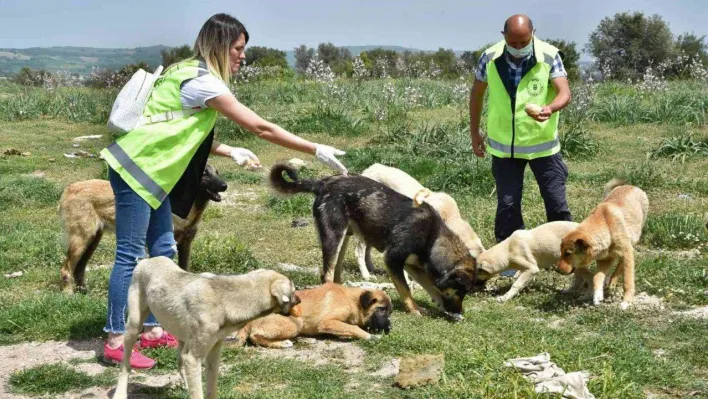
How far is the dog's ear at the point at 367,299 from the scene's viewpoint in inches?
262

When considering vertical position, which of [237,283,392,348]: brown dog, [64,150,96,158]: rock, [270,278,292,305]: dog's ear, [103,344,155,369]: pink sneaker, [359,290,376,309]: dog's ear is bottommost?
[64,150,96,158]: rock

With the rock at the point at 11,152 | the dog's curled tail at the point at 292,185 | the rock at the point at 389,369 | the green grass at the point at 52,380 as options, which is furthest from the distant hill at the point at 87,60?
the rock at the point at 389,369

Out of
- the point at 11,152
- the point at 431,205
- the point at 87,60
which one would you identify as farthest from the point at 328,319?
the point at 87,60

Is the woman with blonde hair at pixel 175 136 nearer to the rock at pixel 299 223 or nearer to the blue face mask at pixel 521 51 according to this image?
the blue face mask at pixel 521 51

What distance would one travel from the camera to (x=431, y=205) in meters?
8.34

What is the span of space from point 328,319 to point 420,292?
1.95 meters

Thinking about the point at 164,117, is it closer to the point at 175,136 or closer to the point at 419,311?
the point at 175,136

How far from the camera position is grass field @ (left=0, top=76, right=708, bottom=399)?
5551 mm

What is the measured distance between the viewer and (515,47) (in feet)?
25.9

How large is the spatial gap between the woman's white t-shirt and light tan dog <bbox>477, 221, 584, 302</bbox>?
3.66 m

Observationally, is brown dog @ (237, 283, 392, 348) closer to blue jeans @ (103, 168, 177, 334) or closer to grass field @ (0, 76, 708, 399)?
grass field @ (0, 76, 708, 399)

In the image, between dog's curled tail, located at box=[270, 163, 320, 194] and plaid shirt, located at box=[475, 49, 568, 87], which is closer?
dog's curled tail, located at box=[270, 163, 320, 194]

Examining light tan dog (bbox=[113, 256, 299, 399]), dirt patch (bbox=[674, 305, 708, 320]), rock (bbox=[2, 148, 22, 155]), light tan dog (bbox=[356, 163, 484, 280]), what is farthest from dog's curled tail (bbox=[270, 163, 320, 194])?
rock (bbox=[2, 148, 22, 155])

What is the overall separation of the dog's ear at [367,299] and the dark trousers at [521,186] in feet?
7.52
